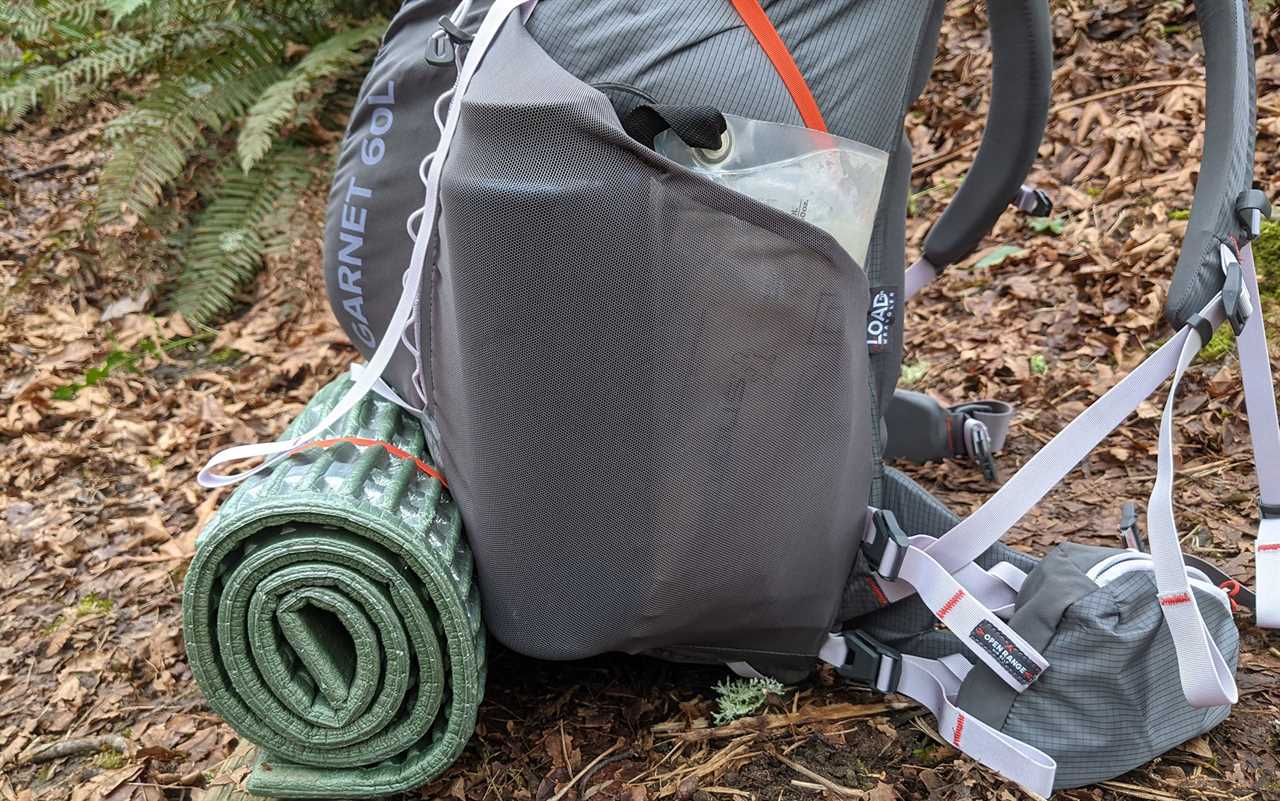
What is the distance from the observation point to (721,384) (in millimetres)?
1400

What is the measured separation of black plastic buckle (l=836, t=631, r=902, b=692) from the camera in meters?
1.69

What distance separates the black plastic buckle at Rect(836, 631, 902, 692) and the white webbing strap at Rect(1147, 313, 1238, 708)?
1.43 feet

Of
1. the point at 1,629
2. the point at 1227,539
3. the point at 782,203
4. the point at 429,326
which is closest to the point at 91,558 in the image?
the point at 1,629

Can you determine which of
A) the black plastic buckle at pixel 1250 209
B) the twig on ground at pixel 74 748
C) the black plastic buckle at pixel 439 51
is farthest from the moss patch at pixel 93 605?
the black plastic buckle at pixel 1250 209

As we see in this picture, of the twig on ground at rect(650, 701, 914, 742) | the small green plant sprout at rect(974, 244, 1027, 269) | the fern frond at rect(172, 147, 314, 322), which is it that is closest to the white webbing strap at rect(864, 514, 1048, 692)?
the twig on ground at rect(650, 701, 914, 742)

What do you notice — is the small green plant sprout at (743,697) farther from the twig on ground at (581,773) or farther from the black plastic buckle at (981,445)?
the black plastic buckle at (981,445)

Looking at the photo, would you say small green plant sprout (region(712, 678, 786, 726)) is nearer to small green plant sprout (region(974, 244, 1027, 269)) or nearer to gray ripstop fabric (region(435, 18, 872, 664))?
gray ripstop fabric (region(435, 18, 872, 664))

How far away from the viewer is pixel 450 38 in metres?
1.56

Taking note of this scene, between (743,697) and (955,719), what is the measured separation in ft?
1.18

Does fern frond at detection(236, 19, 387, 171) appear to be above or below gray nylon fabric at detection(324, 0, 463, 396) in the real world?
below

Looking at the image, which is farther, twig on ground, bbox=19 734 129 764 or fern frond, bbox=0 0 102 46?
fern frond, bbox=0 0 102 46

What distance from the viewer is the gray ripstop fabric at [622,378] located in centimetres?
129

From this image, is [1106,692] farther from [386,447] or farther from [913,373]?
[913,373]

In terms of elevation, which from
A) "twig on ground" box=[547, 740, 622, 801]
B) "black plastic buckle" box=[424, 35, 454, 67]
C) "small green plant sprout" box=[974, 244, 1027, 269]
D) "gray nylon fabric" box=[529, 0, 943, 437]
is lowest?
"twig on ground" box=[547, 740, 622, 801]
